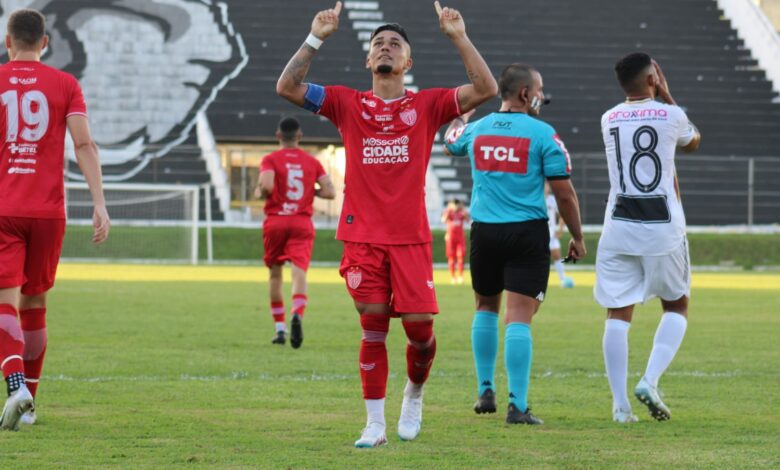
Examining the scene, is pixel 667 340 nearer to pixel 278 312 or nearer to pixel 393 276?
pixel 393 276

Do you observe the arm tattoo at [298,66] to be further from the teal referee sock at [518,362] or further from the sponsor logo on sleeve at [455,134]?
the teal referee sock at [518,362]

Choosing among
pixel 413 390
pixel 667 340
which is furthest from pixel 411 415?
pixel 667 340

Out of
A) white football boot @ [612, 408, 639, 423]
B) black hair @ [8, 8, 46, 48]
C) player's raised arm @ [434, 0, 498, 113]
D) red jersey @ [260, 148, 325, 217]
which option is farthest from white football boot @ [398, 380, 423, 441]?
red jersey @ [260, 148, 325, 217]

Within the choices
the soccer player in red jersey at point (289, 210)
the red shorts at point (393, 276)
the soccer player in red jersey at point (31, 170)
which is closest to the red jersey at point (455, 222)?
the soccer player in red jersey at point (289, 210)

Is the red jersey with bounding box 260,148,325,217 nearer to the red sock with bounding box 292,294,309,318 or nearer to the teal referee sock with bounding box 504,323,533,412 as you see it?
the red sock with bounding box 292,294,309,318

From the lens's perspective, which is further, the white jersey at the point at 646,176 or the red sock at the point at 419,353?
the white jersey at the point at 646,176

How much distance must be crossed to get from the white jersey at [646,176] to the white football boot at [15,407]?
3.19 metres

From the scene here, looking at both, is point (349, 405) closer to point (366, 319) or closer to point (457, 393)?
point (457, 393)

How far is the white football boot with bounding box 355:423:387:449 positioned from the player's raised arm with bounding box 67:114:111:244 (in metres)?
1.76

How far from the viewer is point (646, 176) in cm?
700

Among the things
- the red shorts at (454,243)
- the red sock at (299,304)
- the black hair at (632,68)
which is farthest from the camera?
the red shorts at (454,243)

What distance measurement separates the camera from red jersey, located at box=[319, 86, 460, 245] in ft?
20.3

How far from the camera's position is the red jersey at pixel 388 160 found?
618cm

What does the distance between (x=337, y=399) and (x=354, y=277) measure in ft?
6.03
